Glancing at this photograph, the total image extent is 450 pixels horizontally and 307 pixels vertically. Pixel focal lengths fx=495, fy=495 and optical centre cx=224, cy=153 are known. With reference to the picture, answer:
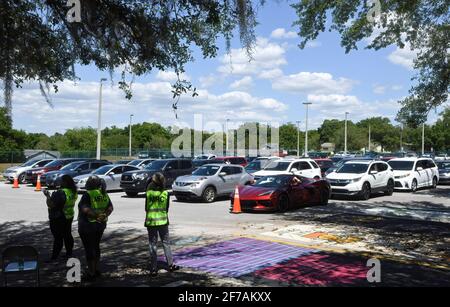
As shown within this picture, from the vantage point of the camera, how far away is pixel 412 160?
89.3 ft

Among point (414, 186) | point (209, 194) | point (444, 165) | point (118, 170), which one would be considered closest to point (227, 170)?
point (209, 194)

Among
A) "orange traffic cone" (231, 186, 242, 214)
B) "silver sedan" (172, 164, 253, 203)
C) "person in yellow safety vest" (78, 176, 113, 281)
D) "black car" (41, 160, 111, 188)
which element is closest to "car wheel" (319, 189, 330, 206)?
"orange traffic cone" (231, 186, 242, 214)

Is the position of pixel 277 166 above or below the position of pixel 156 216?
above

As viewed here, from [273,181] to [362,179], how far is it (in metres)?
5.49

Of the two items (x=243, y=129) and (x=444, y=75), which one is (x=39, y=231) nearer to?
(x=444, y=75)

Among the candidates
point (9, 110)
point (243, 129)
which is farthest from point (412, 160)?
point (243, 129)

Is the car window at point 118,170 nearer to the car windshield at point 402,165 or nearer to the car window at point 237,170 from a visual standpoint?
the car window at point 237,170

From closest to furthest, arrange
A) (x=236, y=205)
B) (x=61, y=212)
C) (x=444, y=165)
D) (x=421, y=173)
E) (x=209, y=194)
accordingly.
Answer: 1. (x=61, y=212)
2. (x=236, y=205)
3. (x=209, y=194)
4. (x=421, y=173)
5. (x=444, y=165)

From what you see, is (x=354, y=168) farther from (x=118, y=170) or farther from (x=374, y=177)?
(x=118, y=170)

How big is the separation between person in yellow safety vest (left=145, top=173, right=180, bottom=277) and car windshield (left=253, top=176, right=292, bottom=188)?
9.57 meters

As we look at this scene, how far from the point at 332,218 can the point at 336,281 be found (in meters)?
7.71

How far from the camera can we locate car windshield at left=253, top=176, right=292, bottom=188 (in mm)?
17359

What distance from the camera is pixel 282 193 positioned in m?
16.9

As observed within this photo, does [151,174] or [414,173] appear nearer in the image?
[151,174]
